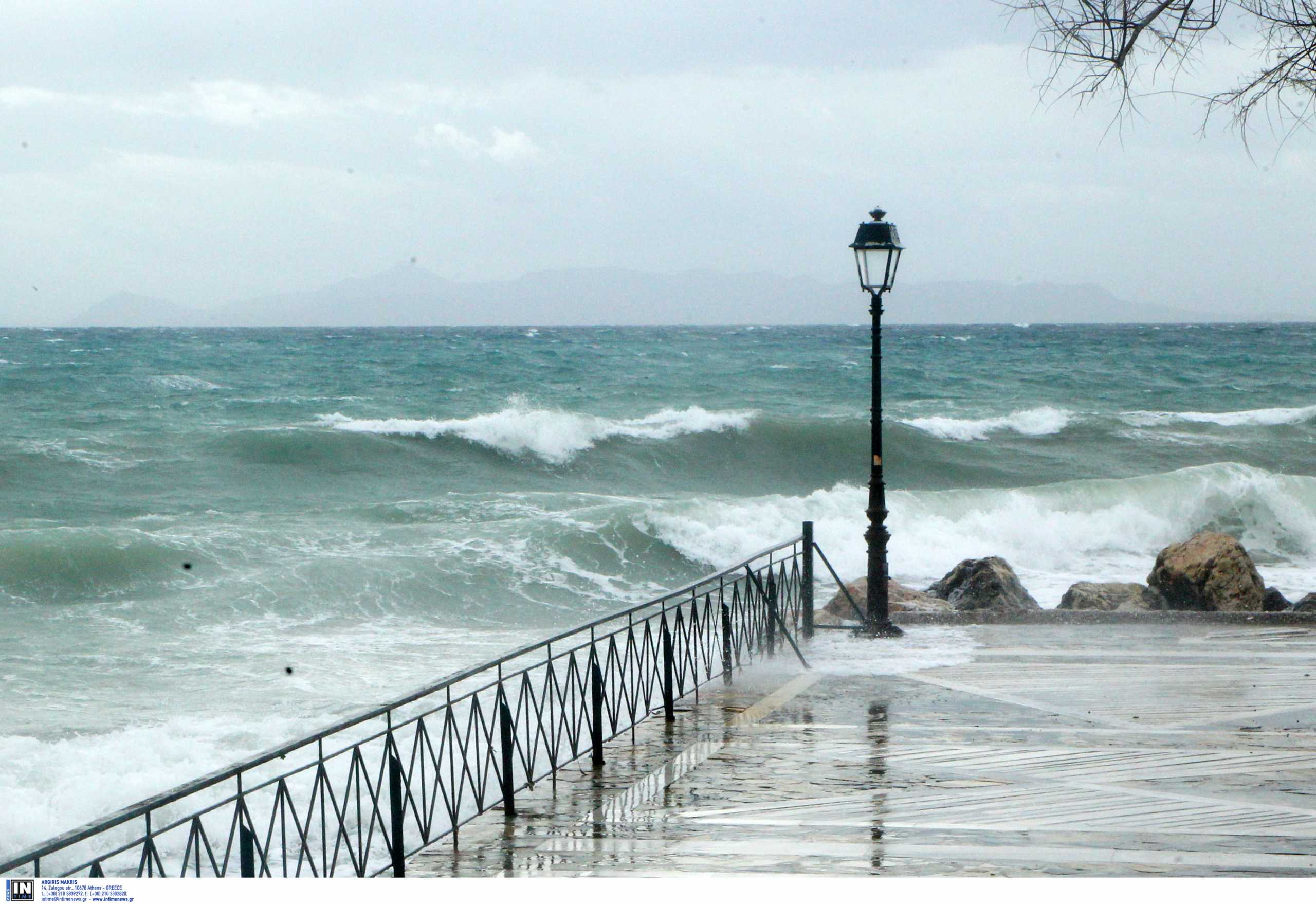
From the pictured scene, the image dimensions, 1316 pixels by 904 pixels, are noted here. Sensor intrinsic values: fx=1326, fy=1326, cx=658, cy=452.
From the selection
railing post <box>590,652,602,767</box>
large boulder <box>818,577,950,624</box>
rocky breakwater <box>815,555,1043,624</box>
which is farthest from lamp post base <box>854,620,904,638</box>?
railing post <box>590,652,602,767</box>

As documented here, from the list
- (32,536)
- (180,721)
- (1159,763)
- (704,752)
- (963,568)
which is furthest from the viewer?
(32,536)

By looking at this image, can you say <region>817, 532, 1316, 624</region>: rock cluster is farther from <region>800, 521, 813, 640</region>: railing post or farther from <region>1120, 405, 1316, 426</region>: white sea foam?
<region>1120, 405, 1316, 426</region>: white sea foam

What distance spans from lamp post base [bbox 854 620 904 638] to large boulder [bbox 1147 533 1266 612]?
3964 millimetres

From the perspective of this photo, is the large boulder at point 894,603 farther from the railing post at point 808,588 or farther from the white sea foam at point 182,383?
the white sea foam at point 182,383

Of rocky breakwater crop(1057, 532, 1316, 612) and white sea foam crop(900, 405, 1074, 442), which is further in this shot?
white sea foam crop(900, 405, 1074, 442)

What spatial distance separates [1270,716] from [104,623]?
12.6m

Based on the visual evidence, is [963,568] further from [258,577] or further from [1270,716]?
[258,577]

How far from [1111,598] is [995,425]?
22690 mm

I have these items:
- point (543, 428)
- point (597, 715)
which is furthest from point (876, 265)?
point (543, 428)

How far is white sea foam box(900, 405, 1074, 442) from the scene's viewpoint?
113ft

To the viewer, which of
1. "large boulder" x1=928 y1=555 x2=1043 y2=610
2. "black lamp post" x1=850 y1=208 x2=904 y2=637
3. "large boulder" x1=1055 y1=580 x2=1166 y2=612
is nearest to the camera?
"black lamp post" x1=850 y1=208 x2=904 y2=637

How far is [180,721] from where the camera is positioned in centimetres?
1112

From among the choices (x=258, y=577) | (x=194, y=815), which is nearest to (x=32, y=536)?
(x=258, y=577)

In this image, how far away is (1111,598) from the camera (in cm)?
1386
